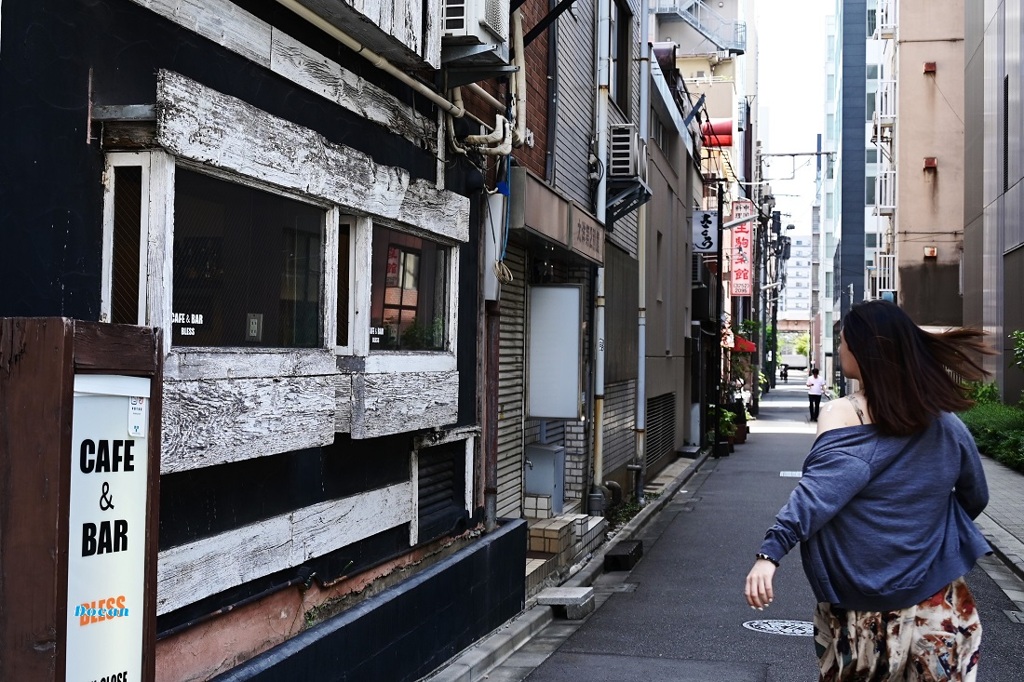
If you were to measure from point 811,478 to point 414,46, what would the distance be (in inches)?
157

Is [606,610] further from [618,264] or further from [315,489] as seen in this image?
[618,264]

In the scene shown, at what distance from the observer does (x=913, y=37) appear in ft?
137

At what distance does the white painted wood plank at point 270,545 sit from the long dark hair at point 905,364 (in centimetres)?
282

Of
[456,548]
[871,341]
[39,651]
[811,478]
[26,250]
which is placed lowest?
[456,548]

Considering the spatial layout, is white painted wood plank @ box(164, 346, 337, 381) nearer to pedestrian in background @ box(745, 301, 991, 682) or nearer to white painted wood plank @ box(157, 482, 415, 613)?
white painted wood plank @ box(157, 482, 415, 613)

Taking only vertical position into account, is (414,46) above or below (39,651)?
above

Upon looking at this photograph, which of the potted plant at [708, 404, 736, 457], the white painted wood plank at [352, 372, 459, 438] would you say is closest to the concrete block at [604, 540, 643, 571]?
the white painted wood plank at [352, 372, 459, 438]

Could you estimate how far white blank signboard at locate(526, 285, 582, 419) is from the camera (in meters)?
12.1

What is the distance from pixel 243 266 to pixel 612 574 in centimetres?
805

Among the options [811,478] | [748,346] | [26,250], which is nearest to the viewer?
[811,478]

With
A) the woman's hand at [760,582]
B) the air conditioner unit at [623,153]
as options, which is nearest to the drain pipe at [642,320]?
the air conditioner unit at [623,153]

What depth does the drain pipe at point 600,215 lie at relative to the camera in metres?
15.0

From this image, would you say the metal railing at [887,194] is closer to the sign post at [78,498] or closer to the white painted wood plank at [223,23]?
the white painted wood plank at [223,23]

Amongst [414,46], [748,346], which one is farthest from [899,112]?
[414,46]
